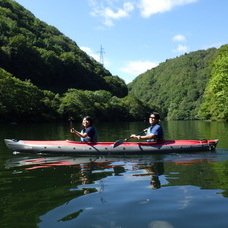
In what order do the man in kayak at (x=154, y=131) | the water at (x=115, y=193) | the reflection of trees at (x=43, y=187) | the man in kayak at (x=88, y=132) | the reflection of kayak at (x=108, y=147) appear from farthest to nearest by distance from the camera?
the man in kayak at (x=88, y=132), the man in kayak at (x=154, y=131), the reflection of kayak at (x=108, y=147), the reflection of trees at (x=43, y=187), the water at (x=115, y=193)

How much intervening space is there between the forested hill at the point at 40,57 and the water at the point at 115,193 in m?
87.8

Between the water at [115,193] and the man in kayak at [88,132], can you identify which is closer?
the water at [115,193]

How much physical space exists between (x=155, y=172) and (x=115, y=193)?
8.65 ft

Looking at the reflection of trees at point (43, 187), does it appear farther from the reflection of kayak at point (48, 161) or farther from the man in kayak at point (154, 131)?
the man in kayak at point (154, 131)

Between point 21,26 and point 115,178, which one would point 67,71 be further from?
point 115,178

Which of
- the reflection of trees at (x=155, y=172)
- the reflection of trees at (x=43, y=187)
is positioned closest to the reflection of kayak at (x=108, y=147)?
the reflection of trees at (x=43, y=187)

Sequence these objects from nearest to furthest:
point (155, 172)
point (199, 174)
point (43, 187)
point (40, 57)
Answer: point (43, 187) → point (199, 174) → point (155, 172) → point (40, 57)

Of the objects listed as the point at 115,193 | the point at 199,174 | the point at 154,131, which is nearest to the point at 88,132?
the point at 154,131

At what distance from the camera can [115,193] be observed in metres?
5.72

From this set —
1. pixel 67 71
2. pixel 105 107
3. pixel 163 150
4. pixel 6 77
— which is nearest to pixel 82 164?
pixel 163 150

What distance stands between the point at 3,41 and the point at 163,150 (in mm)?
92588

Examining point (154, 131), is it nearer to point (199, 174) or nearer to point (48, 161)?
point (199, 174)

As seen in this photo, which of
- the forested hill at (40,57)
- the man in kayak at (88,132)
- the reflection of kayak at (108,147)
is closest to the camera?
the reflection of kayak at (108,147)

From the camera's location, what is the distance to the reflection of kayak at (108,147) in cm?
1141
